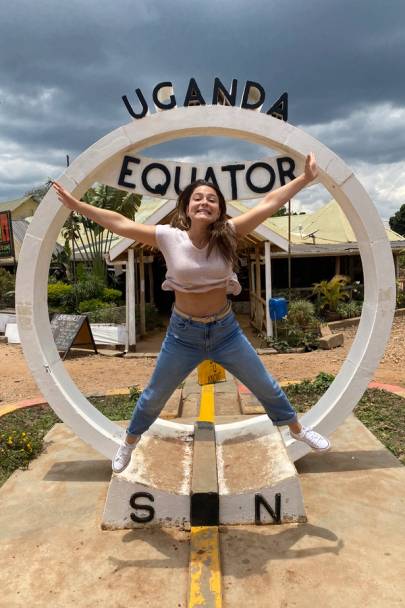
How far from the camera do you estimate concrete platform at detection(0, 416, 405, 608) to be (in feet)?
9.95

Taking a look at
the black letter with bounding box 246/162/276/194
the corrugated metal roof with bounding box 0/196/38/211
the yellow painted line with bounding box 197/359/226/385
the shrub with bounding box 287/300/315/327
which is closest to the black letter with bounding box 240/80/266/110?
the black letter with bounding box 246/162/276/194

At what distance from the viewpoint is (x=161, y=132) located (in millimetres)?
4391

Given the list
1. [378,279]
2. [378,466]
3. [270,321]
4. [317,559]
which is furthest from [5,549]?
[270,321]

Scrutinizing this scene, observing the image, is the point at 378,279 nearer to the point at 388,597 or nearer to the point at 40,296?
the point at 388,597

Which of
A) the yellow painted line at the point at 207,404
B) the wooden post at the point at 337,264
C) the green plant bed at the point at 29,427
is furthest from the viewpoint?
the wooden post at the point at 337,264

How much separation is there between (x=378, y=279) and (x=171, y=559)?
2.80 meters

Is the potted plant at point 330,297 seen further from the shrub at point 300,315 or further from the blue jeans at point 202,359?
the blue jeans at point 202,359

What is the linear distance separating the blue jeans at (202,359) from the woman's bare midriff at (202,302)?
0.07m

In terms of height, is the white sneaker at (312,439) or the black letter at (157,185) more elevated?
the black letter at (157,185)

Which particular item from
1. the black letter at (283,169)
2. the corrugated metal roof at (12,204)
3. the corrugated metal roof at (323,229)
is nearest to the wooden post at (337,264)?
the corrugated metal roof at (323,229)

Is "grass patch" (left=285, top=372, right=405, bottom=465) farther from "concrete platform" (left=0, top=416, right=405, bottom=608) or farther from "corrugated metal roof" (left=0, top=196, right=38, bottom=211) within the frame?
"corrugated metal roof" (left=0, top=196, right=38, bottom=211)

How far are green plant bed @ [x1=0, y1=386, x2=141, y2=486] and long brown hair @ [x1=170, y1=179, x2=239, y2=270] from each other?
9.96ft

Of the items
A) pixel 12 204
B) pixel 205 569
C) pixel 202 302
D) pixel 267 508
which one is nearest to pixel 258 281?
pixel 267 508

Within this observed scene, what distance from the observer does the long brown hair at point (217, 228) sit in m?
3.29
